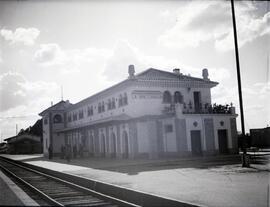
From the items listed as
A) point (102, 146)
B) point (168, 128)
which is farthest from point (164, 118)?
point (102, 146)

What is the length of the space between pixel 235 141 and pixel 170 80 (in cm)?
797

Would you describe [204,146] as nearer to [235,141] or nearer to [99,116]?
[235,141]

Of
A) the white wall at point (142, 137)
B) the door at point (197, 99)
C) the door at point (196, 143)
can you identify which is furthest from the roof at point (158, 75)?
the door at point (196, 143)

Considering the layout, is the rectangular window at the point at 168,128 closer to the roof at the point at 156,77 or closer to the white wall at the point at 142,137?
the white wall at the point at 142,137

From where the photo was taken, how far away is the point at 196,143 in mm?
29047

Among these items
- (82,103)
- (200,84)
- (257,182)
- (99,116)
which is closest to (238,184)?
(257,182)

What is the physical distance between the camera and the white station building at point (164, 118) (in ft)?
91.8

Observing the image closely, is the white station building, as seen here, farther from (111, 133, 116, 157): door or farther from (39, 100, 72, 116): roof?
(39, 100, 72, 116): roof

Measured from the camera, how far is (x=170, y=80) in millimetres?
30656

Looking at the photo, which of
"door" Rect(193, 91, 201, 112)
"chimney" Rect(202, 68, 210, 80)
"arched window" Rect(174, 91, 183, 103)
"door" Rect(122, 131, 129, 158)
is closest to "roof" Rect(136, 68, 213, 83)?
"arched window" Rect(174, 91, 183, 103)

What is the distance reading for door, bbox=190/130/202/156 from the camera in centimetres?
2877

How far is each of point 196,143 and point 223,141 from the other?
2.92 m

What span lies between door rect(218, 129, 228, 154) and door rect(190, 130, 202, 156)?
2189 mm

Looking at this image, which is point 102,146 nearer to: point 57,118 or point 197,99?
point 197,99
